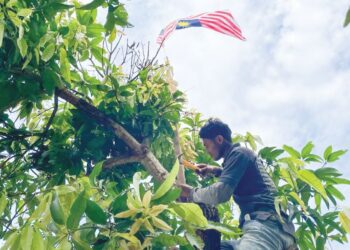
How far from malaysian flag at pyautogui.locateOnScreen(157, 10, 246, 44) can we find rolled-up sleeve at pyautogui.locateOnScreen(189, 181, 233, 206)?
2943mm

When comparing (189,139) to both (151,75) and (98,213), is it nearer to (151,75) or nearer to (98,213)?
(151,75)

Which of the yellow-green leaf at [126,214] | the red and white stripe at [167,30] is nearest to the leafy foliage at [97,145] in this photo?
the yellow-green leaf at [126,214]

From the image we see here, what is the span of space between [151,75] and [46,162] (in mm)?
1195

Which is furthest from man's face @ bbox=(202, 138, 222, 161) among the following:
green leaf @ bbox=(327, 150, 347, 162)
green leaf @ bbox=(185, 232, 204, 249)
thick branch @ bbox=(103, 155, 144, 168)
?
green leaf @ bbox=(185, 232, 204, 249)

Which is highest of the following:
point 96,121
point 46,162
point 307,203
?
point 96,121

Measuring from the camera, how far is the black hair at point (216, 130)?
13.2 ft

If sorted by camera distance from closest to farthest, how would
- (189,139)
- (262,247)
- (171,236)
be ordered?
(171,236) < (262,247) < (189,139)

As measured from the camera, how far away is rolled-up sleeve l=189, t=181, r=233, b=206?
3119mm

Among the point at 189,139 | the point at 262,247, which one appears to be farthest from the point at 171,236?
the point at 189,139

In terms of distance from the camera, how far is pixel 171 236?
229cm

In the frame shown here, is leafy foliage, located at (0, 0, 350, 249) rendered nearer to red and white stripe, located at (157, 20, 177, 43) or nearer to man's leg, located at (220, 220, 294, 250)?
man's leg, located at (220, 220, 294, 250)

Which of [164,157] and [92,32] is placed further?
[164,157]

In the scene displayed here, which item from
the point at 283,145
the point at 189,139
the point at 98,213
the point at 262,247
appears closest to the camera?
the point at 98,213

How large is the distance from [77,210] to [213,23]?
437 centimetres
